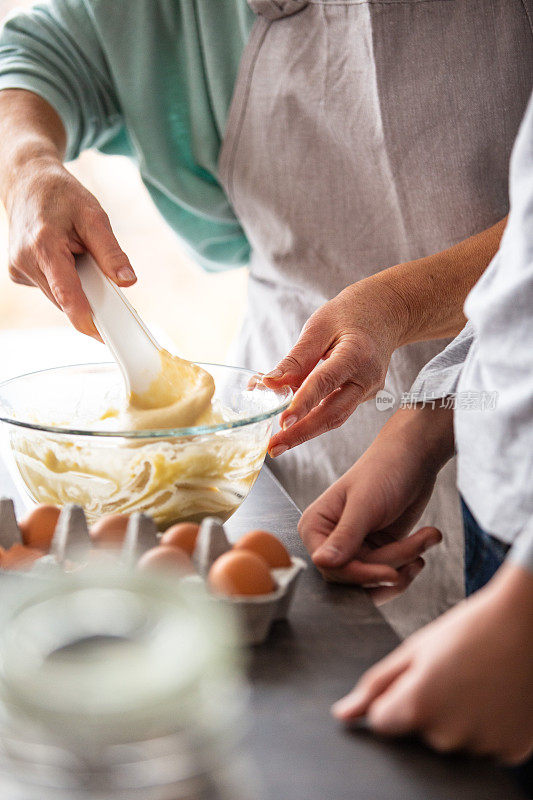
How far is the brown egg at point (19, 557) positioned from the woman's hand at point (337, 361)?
27 centimetres

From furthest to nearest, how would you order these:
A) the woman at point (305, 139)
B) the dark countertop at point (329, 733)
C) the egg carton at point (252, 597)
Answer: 1. the woman at point (305, 139)
2. the egg carton at point (252, 597)
3. the dark countertop at point (329, 733)

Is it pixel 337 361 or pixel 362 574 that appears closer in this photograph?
pixel 362 574

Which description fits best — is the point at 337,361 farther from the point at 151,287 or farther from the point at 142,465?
the point at 151,287

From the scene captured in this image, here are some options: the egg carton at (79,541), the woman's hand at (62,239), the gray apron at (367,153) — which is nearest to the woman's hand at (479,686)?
the egg carton at (79,541)

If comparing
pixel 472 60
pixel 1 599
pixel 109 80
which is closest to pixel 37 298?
pixel 109 80

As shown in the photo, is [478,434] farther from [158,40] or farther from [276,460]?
[158,40]

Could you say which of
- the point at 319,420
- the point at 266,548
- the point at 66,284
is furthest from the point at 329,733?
the point at 66,284

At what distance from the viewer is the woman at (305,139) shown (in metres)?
0.99

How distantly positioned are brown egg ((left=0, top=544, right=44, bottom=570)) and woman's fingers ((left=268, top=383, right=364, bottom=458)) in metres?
0.27

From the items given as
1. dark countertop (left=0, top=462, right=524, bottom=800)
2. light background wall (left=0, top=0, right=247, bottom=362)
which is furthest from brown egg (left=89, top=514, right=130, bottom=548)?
light background wall (left=0, top=0, right=247, bottom=362)

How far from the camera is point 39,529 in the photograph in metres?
0.61

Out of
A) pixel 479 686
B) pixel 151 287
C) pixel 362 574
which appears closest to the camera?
pixel 479 686

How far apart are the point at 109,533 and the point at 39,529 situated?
63 mm

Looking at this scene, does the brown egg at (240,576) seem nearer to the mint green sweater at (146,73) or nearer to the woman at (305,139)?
the woman at (305,139)
